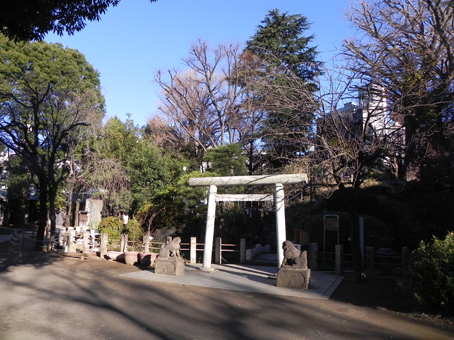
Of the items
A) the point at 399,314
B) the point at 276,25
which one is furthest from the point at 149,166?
the point at 399,314

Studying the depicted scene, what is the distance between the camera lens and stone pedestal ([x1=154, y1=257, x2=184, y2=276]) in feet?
41.4

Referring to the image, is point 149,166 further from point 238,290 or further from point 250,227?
point 238,290

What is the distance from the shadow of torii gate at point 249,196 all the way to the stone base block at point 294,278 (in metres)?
1.72

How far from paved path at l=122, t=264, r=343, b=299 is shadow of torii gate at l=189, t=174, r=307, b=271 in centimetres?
76

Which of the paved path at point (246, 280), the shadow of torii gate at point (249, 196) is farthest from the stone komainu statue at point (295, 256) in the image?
the shadow of torii gate at point (249, 196)

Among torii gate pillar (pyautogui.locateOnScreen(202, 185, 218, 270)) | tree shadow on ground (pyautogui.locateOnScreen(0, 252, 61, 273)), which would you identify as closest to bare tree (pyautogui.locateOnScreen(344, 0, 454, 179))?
torii gate pillar (pyautogui.locateOnScreen(202, 185, 218, 270))

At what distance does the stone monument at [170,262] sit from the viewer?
41.5ft

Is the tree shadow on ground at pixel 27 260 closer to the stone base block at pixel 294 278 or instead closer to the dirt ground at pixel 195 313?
the dirt ground at pixel 195 313

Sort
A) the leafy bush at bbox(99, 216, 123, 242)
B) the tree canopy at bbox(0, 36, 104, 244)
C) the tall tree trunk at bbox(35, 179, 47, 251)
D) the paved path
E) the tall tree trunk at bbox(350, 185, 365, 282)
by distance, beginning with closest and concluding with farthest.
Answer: the paved path < the tall tree trunk at bbox(350, 185, 365, 282) < the tall tree trunk at bbox(35, 179, 47, 251) < the tree canopy at bbox(0, 36, 104, 244) < the leafy bush at bbox(99, 216, 123, 242)

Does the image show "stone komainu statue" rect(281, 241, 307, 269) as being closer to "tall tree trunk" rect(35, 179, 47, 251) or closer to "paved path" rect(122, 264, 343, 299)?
"paved path" rect(122, 264, 343, 299)

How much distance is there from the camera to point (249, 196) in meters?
15.1

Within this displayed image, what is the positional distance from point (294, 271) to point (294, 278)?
0.59 feet

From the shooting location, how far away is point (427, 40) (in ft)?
46.9

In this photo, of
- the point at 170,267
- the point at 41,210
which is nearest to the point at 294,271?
the point at 170,267
